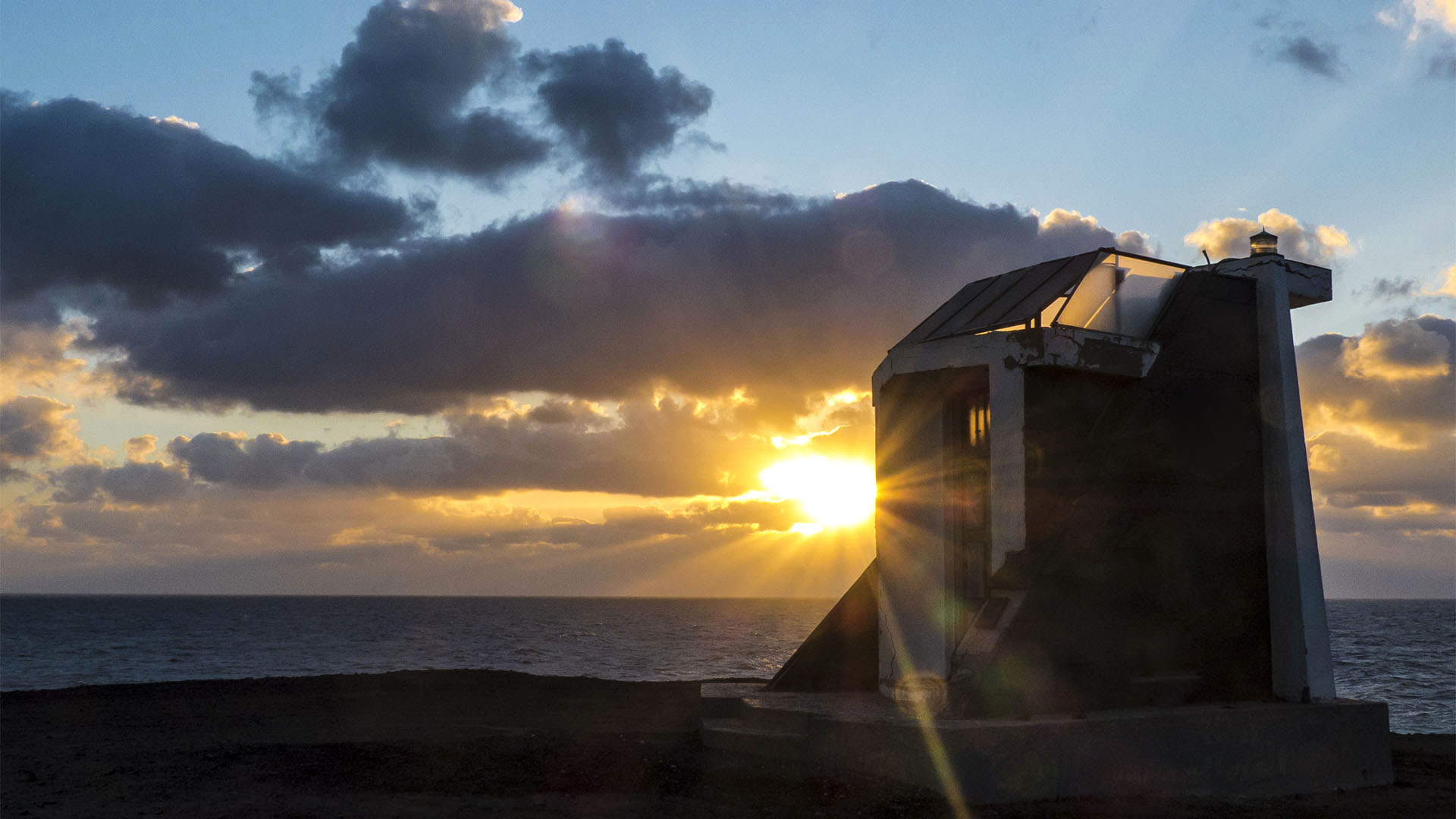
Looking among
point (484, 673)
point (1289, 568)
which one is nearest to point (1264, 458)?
point (1289, 568)

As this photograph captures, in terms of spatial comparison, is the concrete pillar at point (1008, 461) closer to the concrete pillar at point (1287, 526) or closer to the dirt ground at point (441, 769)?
the dirt ground at point (441, 769)

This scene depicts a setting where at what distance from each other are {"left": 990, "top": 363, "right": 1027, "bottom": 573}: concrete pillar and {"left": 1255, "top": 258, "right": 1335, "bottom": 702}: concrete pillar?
13.8 ft

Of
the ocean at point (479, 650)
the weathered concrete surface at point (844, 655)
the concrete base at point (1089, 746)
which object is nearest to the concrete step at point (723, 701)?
the concrete base at point (1089, 746)

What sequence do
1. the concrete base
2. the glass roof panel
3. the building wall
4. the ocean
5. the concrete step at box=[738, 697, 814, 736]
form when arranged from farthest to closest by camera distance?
the ocean
the glass roof panel
the concrete step at box=[738, 697, 814, 736]
the building wall
the concrete base

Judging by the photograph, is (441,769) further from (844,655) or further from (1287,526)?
(1287,526)

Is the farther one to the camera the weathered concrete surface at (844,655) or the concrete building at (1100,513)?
the weathered concrete surface at (844,655)

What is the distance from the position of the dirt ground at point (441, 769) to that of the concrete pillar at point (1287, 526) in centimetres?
160

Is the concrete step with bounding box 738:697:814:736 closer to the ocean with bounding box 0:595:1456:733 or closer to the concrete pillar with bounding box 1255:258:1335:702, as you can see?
the concrete pillar with bounding box 1255:258:1335:702

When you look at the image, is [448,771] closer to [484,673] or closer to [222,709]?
[222,709]

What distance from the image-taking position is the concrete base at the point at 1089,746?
10328 millimetres

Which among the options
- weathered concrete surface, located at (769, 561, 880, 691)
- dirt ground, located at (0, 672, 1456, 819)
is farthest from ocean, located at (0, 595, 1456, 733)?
weathered concrete surface, located at (769, 561, 880, 691)

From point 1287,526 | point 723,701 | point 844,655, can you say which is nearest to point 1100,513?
point 1287,526

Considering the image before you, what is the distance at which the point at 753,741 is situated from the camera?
12758mm

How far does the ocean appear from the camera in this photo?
134 ft
